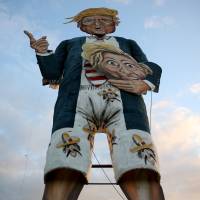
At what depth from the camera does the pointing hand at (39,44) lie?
4.64 m

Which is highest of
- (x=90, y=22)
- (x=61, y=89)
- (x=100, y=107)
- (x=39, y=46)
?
(x=90, y=22)

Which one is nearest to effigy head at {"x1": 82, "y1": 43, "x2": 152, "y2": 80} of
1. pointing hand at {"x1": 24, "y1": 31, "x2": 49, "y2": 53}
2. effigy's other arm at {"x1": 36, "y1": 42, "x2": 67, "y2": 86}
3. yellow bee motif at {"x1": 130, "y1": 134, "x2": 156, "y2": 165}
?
effigy's other arm at {"x1": 36, "y1": 42, "x2": 67, "y2": 86}

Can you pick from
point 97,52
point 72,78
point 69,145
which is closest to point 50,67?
point 72,78

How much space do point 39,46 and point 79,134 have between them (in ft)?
4.83

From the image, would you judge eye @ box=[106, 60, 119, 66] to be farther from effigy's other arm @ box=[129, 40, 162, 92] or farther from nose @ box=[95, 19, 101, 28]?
nose @ box=[95, 19, 101, 28]

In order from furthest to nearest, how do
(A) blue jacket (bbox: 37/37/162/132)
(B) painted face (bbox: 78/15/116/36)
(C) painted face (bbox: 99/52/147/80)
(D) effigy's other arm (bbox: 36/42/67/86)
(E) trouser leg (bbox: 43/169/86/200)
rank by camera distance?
(B) painted face (bbox: 78/15/116/36), (D) effigy's other arm (bbox: 36/42/67/86), (C) painted face (bbox: 99/52/147/80), (A) blue jacket (bbox: 37/37/162/132), (E) trouser leg (bbox: 43/169/86/200)

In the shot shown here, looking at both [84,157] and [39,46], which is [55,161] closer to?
[84,157]

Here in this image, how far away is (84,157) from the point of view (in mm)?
3516

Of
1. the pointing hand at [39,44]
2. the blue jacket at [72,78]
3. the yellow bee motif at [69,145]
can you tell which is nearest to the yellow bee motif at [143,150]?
the blue jacket at [72,78]

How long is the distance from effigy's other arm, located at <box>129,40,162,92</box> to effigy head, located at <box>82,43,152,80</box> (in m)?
0.07

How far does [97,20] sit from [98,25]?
8cm

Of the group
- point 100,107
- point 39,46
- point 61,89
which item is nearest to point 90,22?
point 39,46

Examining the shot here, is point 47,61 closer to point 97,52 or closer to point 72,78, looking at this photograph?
point 72,78

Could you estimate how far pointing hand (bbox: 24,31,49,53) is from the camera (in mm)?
4637
